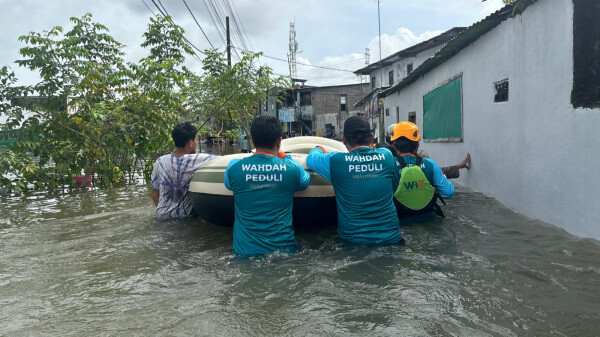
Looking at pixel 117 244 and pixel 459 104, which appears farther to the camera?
pixel 459 104

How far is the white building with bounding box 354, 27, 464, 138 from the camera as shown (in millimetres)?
21070

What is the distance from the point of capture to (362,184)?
12.3 ft

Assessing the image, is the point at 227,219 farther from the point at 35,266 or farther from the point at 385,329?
the point at 385,329

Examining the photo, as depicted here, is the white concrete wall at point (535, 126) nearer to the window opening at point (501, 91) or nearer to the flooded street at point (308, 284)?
the window opening at point (501, 91)

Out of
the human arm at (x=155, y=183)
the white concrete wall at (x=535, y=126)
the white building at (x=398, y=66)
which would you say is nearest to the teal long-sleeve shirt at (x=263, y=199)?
the human arm at (x=155, y=183)

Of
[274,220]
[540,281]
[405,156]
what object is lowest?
[540,281]

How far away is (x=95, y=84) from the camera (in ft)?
28.2

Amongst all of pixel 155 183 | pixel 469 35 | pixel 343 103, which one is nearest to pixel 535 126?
pixel 469 35

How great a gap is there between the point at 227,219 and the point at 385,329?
2.70 metres

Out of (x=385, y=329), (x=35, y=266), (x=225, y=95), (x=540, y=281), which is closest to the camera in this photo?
(x=385, y=329)

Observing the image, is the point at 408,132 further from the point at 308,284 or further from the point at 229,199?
the point at 308,284

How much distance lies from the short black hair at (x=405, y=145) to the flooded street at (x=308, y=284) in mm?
933

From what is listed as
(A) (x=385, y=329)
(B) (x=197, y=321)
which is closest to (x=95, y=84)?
(B) (x=197, y=321)

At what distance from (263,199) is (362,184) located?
0.93m
